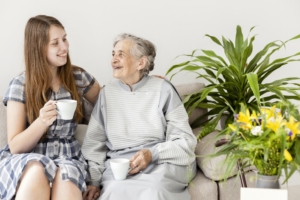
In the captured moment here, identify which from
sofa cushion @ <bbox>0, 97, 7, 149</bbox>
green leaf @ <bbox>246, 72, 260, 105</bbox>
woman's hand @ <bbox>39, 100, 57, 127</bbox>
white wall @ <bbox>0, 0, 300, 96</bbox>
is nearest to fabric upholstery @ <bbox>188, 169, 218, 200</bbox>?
green leaf @ <bbox>246, 72, 260, 105</bbox>

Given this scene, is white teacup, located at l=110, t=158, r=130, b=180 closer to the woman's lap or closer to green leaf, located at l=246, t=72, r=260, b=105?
the woman's lap

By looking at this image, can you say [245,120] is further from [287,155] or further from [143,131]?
[143,131]

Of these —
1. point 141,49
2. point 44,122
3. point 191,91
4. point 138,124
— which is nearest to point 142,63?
point 141,49

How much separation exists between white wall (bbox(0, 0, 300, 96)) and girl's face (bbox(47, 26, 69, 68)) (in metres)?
0.67

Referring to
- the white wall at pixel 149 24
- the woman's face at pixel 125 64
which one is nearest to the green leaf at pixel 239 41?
the white wall at pixel 149 24

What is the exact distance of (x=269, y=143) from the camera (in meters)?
1.52

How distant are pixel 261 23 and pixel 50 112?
2076 mm

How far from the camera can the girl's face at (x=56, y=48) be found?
8.11ft

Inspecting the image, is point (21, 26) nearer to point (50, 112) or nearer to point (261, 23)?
point (50, 112)

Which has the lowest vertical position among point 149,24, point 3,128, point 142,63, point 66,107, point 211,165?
point 211,165

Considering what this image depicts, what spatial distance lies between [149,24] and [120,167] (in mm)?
1498

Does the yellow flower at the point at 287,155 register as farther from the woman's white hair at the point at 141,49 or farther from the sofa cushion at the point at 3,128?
the sofa cushion at the point at 3,128

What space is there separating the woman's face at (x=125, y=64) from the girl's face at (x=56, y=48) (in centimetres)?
28

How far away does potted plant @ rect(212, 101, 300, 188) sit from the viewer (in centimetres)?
150
